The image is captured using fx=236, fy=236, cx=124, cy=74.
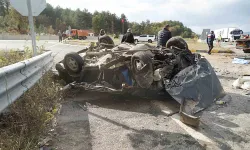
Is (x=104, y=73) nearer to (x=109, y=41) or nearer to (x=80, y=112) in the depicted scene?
(x=80, y=112)

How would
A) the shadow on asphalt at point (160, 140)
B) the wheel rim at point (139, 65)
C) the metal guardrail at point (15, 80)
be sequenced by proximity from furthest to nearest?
the wheel rim at point (139, 65)
the shadow on asphalt at point (160, 140)
the metal guardrail at point (15, 80)

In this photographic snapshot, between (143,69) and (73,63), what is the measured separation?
2.10 metres

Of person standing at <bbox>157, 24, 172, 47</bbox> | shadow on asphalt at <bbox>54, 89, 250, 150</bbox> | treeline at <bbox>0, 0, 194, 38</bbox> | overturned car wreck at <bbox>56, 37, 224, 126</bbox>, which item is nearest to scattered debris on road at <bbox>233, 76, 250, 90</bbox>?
shadow on asphalt at <bbox>54, 89, 250, 150</bbox>

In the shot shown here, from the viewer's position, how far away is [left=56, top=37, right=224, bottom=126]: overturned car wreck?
4.26m

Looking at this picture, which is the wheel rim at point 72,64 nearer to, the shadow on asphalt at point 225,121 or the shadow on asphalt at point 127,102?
the shadow on asphalt at point 127,102

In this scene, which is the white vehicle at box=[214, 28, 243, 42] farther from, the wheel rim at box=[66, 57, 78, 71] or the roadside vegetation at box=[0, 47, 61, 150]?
the roadside vegetation at box=[0, 47, 61, 150]

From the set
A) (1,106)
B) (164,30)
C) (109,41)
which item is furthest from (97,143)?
(164,30)

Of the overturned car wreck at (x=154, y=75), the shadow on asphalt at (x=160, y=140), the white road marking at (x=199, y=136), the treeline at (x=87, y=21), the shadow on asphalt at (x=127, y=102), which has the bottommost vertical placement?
the shadow on asphalt at (x=160, y=140)

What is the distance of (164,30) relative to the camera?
8367 mm

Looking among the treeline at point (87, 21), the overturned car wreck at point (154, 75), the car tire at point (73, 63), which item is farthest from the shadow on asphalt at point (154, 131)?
the treeline at point (87, 21)

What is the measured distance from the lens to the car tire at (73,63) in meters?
5.75

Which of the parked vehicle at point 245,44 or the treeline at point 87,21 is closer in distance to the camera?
the parked vehicle at point 245,44

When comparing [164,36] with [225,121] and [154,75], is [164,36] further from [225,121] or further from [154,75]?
[225,121]

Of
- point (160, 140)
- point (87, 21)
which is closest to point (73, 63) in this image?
point (160, 140)
